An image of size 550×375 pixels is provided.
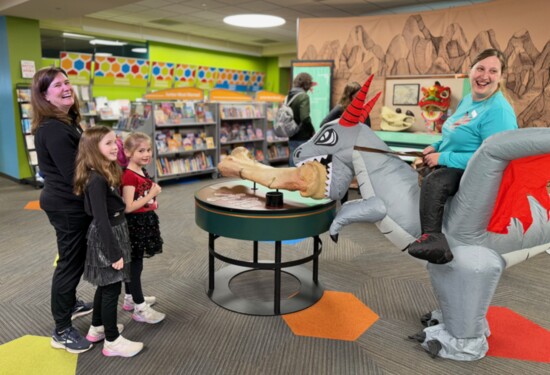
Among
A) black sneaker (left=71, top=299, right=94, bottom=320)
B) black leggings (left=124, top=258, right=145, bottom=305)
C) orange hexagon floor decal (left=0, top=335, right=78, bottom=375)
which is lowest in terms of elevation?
orange hexagon floor decal (left=0, top=335, right=78, bottom=375)

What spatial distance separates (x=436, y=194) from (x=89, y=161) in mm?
1843

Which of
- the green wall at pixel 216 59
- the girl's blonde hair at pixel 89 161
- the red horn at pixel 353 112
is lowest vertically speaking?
the girl's blonde hair at pixel 89 161

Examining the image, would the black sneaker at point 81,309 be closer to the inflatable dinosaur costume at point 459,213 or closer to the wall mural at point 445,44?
the inflatable dinosaur costume at point 459,213

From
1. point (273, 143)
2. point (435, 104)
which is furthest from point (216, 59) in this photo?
point (435, 104)

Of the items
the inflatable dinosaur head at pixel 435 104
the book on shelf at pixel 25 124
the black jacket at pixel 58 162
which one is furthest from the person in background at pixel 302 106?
the book on shelf at pixel 25 124

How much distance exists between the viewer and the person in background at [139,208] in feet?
8.27

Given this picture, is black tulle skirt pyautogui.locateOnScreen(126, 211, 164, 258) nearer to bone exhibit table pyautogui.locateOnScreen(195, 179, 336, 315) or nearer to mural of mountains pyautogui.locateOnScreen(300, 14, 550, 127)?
bone exhibit table pyautogui.locateOnScreen(195, 179, 336, 315)

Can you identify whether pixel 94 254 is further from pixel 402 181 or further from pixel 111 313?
pixel 402 181

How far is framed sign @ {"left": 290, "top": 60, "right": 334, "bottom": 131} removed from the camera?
6.89 m

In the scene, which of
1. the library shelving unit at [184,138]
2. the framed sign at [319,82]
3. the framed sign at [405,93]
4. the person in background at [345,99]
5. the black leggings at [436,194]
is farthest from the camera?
the library shelving unit at [184,138]

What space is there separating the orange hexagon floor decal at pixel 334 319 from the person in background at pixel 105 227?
1035 mm

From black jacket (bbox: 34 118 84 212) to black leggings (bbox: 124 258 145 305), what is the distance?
0.56 metres

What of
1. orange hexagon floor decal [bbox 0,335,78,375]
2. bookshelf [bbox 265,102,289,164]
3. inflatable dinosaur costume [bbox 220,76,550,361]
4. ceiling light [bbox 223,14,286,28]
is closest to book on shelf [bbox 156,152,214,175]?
bookshelf [bbox 265,102,289,164]

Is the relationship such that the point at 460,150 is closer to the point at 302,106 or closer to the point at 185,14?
the point at 302,106
